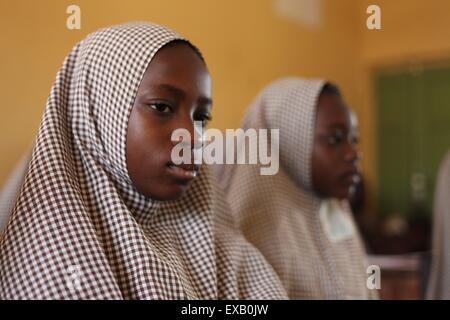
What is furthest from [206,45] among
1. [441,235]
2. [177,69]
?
[441,235]

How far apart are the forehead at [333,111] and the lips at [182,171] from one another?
442 mm

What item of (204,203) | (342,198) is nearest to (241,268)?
(204,203)

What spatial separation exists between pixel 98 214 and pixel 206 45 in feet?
0.92

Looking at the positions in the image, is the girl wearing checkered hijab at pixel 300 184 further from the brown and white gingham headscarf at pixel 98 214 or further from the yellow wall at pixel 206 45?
the brown and white gingham headscarf at pixel 98 214

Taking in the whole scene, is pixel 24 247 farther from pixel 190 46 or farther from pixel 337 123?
pixel 337 123

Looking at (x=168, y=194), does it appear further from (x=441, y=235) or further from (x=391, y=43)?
(x=441, y=235)

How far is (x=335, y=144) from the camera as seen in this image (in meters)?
1.27

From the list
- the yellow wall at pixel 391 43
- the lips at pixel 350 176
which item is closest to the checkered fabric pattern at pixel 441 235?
the yellow wall at pixel 391 43

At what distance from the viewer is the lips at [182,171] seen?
869 mm

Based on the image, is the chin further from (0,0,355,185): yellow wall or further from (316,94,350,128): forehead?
(316,94,350,128): forehead

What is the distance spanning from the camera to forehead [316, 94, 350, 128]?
49.9 inches

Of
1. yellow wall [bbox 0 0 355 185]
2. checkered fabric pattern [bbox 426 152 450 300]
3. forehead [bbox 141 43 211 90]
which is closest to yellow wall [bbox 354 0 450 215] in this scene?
yellow wall [bbox 0 0 355 185]

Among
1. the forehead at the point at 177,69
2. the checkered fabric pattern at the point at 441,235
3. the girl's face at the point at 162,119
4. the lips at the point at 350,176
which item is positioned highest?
the forehead at the point at 177,69

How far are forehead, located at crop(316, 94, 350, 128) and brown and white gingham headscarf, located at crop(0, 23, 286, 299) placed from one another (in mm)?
375
